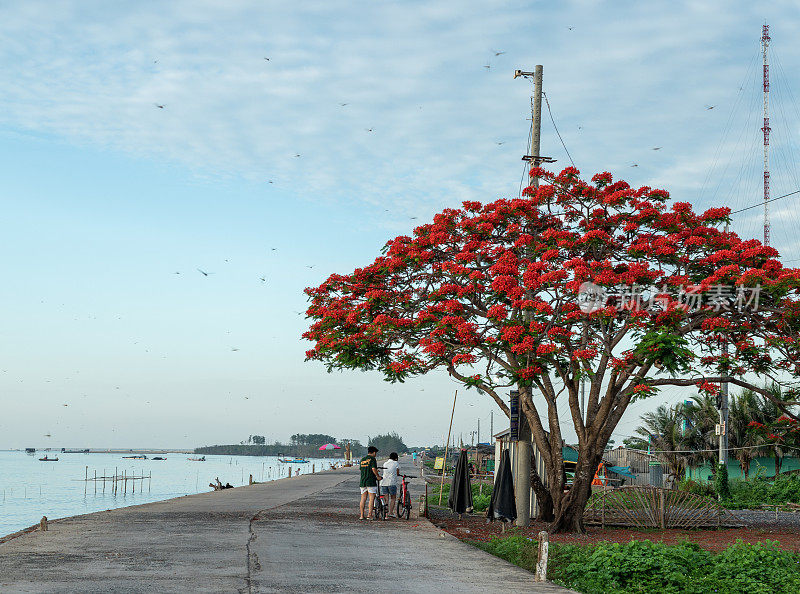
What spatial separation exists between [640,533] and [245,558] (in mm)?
10856

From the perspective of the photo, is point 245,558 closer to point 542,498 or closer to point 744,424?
point 542,498

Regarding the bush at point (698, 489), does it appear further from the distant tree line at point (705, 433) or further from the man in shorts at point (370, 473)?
the man in shorts at point (370, 473)

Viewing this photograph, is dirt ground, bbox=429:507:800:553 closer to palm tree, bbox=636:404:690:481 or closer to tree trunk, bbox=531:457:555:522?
tree trunk, bbox=531:457:555:522

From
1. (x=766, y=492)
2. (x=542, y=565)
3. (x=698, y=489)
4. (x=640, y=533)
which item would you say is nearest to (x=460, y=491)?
(x=640, y=533)

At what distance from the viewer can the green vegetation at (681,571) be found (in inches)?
431

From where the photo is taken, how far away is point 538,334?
1661cm

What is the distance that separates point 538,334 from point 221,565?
336 inches

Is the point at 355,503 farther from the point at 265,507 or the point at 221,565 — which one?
the point at 221,565

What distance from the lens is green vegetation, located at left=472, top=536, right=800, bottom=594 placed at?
35.9 feet

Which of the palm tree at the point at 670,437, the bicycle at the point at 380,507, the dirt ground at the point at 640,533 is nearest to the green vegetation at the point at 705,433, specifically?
the palm tree at the point at 670,437

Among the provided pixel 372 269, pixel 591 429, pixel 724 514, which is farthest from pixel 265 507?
pixel 724 514

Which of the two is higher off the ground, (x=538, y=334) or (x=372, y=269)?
(x=372, y=269)

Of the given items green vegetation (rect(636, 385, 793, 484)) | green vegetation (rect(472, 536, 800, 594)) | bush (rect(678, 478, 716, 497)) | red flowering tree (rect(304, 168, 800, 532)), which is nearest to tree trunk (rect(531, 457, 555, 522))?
red flowering tree (rect(304, 168, 800, 532))

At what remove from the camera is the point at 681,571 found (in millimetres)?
11336
